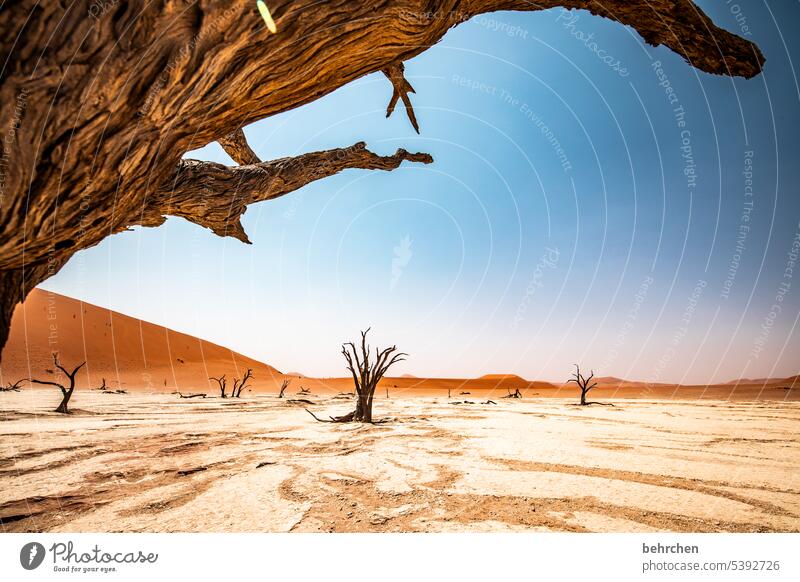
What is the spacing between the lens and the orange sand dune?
1334 inches

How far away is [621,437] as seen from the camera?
7156mm

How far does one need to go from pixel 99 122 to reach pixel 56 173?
0.35m

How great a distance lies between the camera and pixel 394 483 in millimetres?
3955

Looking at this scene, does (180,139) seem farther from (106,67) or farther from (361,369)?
(361,369)

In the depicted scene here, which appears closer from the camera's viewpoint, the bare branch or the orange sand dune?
the bare branch

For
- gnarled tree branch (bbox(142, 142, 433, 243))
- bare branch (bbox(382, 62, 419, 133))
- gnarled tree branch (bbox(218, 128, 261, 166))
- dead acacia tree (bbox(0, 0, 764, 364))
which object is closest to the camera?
dead acacia tree (bbox(0, 0, 764, 364))

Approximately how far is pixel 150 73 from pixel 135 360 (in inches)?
1994

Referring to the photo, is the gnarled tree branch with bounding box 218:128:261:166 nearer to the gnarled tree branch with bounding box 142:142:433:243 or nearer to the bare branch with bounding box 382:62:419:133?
the gnarled tree branch with bounding box 142:142:433:243

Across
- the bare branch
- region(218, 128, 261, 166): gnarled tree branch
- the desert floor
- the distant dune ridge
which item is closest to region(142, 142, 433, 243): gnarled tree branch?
the bare branch

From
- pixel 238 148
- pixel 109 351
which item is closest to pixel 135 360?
pixel 109 351

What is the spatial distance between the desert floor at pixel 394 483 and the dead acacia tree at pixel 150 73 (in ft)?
7.23

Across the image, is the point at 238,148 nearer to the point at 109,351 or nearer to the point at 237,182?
the point at 237,182

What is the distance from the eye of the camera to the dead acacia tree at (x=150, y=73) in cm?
167
